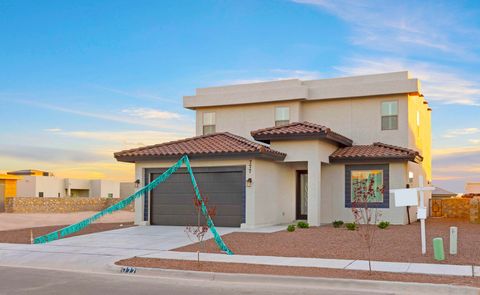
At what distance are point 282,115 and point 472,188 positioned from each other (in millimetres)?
20852

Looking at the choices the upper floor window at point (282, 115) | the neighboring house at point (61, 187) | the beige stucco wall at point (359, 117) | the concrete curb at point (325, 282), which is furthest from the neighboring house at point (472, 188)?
the neighboring house at point (61, 187)

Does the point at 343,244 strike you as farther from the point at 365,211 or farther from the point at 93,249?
the point at 93,249

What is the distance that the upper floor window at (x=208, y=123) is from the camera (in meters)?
32.5

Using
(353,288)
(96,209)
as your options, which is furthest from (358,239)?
(96,209)

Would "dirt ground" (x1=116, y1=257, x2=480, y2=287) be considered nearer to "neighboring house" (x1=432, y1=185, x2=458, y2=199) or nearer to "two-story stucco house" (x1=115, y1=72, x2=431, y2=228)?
"two-story stucco house" (x1=115, y1=72, x2=431, y2=228)

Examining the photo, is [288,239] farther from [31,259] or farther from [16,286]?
[16,286]

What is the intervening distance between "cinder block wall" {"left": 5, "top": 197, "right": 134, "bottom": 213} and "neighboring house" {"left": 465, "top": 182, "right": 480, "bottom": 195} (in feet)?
87.7

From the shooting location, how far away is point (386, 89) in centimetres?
2795

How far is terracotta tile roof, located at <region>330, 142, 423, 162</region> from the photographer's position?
83.4 ft

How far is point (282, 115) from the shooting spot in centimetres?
3020

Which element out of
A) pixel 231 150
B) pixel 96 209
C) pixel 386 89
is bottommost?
pixel 96 209

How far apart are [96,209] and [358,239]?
32.4 m

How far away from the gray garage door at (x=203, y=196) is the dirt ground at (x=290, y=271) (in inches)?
358

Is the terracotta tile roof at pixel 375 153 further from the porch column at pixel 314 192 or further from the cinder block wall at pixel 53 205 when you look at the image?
the cinder block wall at pixel 53 205
